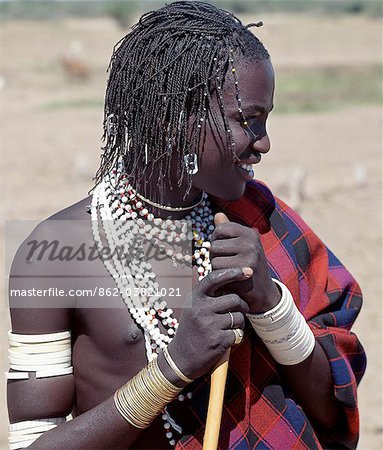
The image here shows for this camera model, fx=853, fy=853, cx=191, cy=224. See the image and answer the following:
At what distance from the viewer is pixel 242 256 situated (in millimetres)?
1740

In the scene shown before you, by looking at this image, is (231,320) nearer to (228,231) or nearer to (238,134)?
(228,231)

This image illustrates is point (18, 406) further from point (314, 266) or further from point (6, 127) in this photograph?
point (6, 127)

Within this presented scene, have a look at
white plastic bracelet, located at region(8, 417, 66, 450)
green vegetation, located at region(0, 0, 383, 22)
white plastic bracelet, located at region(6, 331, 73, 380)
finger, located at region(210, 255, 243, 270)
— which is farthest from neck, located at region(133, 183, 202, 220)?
green vegetation, located at region(0, 0, 383, 22)

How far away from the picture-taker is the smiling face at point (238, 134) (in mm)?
1787

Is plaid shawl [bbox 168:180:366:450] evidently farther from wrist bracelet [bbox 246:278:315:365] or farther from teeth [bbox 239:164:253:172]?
teeth [bbox 239:164:253:172]

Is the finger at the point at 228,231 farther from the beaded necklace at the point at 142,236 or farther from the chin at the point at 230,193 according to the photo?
the beaded necklace at the point at 142,236

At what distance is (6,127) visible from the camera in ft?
48.8

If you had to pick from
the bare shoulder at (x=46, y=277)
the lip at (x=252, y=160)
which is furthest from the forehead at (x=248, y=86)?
the bare shoulder at (x=46, y=277)

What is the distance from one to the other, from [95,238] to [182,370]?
377 mm

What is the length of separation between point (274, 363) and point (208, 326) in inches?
13.2

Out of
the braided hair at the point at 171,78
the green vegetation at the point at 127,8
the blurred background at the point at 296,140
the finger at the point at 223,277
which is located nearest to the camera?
the finger at the point at 223,277

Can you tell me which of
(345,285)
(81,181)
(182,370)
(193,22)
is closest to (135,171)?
(193,22)

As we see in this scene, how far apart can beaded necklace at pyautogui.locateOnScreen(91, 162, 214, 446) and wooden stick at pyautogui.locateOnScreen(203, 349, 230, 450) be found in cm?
12

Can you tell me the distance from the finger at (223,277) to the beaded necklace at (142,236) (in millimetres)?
225
